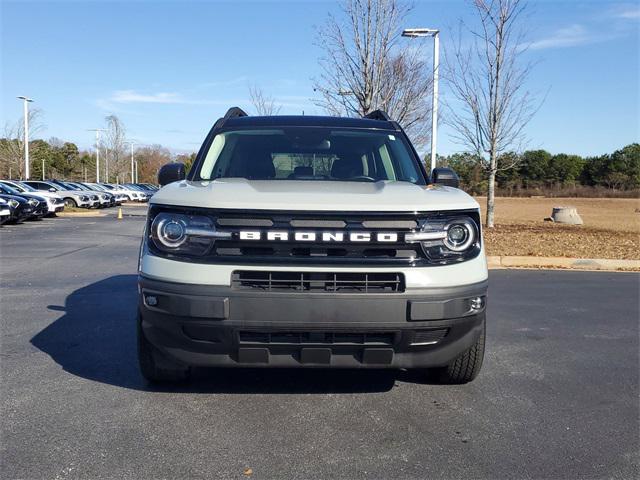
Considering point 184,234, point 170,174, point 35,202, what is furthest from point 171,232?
point 35,202

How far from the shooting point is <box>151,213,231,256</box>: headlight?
129 inches

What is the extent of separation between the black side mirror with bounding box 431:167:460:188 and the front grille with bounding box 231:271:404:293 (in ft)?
4.32

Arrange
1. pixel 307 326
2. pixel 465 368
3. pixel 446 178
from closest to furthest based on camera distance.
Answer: pixel 307 326
pixel 465 368
pixel 446 178

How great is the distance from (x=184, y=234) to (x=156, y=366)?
1.01 meters

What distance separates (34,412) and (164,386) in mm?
808

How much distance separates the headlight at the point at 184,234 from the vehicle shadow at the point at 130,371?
1.20m

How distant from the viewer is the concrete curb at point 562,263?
1087 centimetres

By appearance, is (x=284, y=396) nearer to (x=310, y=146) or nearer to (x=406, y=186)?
(x=406, y=186)

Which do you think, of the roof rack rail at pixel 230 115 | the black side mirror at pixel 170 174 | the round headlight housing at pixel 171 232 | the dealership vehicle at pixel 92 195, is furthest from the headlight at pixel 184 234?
the dealership vehicle at pixel 92 195

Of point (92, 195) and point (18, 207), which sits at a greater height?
point (92, 195)

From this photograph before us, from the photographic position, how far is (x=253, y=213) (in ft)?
10.6

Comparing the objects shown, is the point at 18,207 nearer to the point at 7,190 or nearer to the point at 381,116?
the point at 7,190

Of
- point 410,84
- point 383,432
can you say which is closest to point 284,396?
point 383,432

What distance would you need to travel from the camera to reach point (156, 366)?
3.80m
